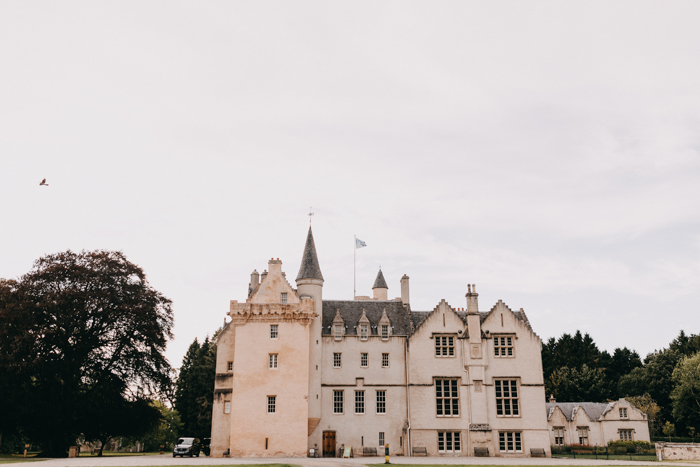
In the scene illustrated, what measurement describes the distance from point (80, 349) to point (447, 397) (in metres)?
31.6

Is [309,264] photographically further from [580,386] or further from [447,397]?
[580,386]

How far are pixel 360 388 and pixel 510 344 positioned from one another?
14.3 m

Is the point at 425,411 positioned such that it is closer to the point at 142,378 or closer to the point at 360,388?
the point at 360,388

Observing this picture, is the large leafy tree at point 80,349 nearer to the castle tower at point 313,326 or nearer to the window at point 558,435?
the castle tower at point 313,326

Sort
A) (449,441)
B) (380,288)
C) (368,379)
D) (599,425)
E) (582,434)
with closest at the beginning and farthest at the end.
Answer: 1. (449,441)
2. (368,379)
3. (380,288)
4. (599,425)
5. (582,434)

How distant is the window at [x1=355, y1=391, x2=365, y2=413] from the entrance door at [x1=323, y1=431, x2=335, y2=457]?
117 inches

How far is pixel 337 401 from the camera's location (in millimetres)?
48094

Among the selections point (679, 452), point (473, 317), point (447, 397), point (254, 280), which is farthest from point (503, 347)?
point (254, 280)

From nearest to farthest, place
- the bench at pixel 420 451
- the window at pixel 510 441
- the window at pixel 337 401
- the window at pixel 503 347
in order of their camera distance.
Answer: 1. the bench at pixel 420 451
2. the window at pixel 510 441
3. the window at pixel 337 401
4. the window at pixel 503 347

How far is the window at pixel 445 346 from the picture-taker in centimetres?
4919

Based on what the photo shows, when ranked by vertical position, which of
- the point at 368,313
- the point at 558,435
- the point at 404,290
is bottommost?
the point at 558,435

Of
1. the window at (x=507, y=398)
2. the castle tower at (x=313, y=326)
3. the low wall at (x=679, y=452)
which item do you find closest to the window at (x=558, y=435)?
the window at (x=507, y=398)

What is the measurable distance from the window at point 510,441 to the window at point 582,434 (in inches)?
1132

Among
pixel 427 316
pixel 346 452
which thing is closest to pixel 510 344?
pixel 427 316
